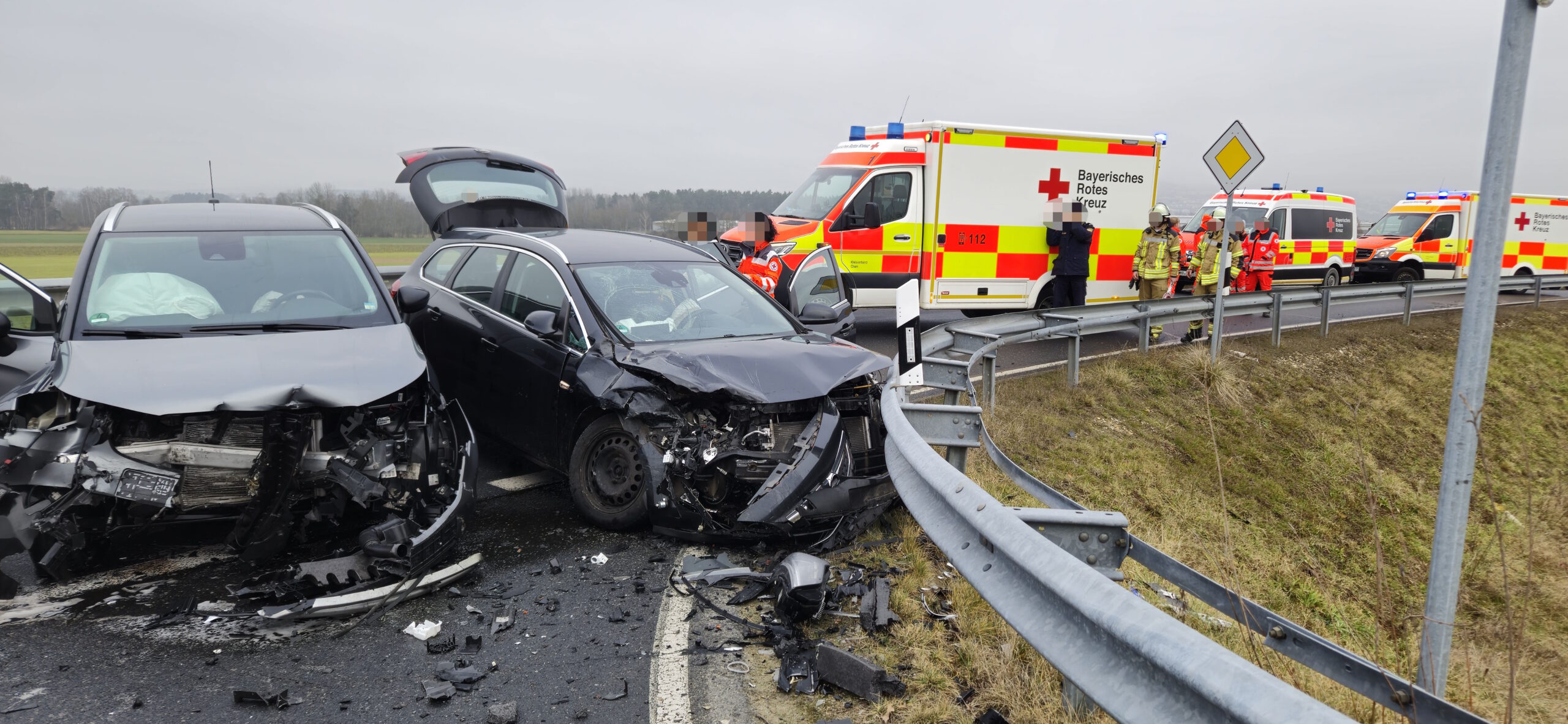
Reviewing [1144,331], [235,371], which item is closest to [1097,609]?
[235,371]

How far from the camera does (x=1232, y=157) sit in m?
10.5

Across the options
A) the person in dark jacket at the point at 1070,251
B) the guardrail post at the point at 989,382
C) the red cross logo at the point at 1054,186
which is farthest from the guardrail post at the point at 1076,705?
the red cross logo at the point at 1054,186

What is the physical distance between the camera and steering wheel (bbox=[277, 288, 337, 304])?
534 cm

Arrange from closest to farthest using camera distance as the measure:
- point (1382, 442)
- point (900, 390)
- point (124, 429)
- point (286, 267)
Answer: point (124, 429)
point (900, 390)
point (286, 267)
point (1382, 442)

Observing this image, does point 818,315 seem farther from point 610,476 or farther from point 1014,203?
point 1014,203

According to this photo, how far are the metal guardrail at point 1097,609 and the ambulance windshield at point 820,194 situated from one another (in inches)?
348

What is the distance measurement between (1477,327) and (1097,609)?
1.76 metres

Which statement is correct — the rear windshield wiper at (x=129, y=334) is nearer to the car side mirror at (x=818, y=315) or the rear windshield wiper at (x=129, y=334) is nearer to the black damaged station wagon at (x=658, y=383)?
the black damaged station wagon at (x=658, y=383)

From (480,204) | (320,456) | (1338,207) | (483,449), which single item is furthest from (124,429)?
(1338,207)

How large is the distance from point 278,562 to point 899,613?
2.93 metres

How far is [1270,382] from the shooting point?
36.7ft

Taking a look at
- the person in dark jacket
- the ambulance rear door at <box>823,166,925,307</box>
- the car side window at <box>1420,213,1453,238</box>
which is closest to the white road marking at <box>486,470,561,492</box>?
the ambulance rear door at <box>823,166,925,307</box>

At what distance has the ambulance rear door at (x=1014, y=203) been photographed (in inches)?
509

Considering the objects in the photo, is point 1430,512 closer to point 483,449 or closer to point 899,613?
point 899,613
